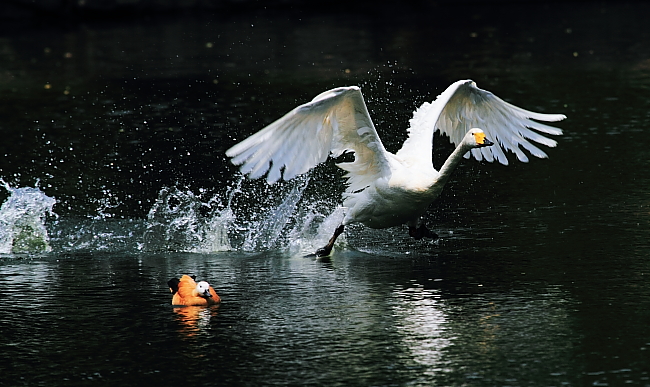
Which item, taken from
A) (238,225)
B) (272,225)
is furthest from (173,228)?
(272,225)

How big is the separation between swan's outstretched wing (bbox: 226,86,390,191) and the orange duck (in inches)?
49.6

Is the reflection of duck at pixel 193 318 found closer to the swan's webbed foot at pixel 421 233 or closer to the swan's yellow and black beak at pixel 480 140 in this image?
the swan's webbed foot at pixel 421 233

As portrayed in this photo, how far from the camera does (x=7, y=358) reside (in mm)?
6609

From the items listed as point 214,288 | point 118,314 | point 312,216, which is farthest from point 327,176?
point 118,314

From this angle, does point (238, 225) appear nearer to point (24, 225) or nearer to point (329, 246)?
point (329, 246)

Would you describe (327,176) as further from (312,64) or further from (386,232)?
(312,64)

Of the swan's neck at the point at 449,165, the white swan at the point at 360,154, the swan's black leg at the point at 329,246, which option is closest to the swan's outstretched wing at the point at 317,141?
the white swan at the point at 360,154

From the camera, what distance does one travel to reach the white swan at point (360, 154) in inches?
353

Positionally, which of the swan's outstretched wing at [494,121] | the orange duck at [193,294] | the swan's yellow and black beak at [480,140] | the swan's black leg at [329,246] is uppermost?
the swan's outstretched wing at [494,121]

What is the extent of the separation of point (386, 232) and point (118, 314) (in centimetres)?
343

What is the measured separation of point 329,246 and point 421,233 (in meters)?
0.76

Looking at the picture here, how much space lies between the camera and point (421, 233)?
9.61 meters

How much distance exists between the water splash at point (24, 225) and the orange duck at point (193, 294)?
7.76 ft

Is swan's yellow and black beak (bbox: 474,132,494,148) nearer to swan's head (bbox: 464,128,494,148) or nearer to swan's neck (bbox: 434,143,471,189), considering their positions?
swan's head (bbox: 464,128,494,148)
